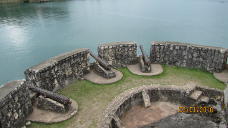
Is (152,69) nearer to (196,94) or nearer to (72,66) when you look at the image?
(196,94)

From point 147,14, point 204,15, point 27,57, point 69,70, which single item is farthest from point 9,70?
point 204,15

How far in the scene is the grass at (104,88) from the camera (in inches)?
452

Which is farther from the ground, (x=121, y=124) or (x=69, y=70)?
(x=69, y=70)

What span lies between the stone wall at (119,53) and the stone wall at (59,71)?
163 centimetres

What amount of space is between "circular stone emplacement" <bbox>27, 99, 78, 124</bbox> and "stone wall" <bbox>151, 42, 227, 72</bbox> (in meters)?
9.03

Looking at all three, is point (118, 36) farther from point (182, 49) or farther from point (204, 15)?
point (204, 15)

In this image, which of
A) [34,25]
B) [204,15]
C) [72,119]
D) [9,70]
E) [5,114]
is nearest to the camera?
[5,114]

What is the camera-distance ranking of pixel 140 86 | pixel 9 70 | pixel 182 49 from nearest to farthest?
1. pixel 140 86
2. pixel 182 49
3. pixel 9 70

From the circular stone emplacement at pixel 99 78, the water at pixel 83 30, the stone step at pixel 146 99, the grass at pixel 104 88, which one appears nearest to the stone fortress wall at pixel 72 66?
the stone step at pixel 146 99

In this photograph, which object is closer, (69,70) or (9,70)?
(69,70)

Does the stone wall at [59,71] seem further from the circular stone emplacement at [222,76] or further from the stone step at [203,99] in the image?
the circular stone emplacement at [222,76]

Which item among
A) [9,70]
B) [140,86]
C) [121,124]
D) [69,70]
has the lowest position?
[9,70]

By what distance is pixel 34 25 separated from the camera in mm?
46750

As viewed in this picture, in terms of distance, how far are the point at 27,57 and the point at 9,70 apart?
4260mm
